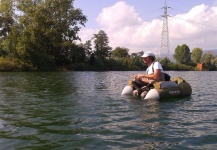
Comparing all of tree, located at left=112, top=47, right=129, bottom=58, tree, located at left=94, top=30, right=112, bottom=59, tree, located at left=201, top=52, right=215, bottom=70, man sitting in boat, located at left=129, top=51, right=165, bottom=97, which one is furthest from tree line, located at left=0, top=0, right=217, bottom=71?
man sitting in boat, located at left=129, top=51, right=165, bottom=97

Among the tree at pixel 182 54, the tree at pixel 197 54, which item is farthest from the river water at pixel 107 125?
the tree at pixel 197 54

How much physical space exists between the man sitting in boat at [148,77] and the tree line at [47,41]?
39.0 meters

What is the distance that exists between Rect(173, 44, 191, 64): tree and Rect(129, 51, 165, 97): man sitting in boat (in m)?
82.8

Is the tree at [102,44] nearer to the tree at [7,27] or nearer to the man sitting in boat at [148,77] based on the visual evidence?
the tree at [7,27]

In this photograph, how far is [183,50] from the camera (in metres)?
99.6

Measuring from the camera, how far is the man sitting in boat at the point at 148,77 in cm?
1114

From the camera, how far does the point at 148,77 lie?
1138 centimetres

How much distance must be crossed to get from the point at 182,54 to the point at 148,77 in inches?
3530

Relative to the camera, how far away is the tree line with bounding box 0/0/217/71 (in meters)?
52.3

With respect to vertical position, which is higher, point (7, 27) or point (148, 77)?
point (7, 27)

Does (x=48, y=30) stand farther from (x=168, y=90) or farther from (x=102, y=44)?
(x=168, y=90)

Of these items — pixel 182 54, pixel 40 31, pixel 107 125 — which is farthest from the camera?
pixel 182 54

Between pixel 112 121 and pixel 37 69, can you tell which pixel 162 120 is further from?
pixel 37 69

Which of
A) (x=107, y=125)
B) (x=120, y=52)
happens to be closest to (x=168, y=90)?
(x=107, y=125)
